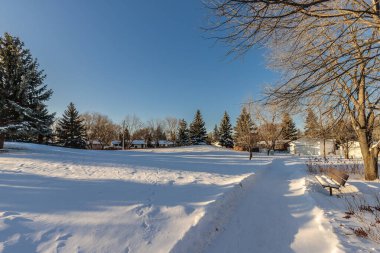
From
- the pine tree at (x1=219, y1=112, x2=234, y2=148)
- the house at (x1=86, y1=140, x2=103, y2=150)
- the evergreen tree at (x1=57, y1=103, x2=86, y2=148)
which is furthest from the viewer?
the house at (x1=86, y1=140, x2=103, y2=150)

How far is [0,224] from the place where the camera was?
3.53 m

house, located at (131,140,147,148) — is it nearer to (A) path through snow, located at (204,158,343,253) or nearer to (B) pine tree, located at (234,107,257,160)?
(B) pine tree, located at (234,107,257,160)

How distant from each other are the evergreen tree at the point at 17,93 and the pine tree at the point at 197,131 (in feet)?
144

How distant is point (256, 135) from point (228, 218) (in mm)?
37855

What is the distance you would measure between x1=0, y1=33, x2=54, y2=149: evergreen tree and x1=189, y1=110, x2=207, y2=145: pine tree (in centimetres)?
4384

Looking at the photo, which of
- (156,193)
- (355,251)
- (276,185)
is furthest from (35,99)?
(355,251)

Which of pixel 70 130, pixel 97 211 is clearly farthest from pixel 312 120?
pixel 70 130

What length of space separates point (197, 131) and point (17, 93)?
151 feet

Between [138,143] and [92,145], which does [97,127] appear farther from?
[138,143]

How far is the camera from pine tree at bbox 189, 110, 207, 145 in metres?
59.0

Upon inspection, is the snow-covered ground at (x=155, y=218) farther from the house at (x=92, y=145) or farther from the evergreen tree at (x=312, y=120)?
the house at (x=92, y=145)

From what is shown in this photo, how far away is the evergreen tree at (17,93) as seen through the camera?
14.8m

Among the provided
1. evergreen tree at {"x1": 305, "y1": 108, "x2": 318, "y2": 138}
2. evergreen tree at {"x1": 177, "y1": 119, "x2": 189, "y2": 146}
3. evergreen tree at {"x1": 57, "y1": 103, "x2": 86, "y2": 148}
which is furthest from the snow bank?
evergreen tree at {"x1": 177, "y1": 119, "x2": 189, "y2": 146}

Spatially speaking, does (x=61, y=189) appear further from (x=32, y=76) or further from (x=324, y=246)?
(x=32, y=76)
